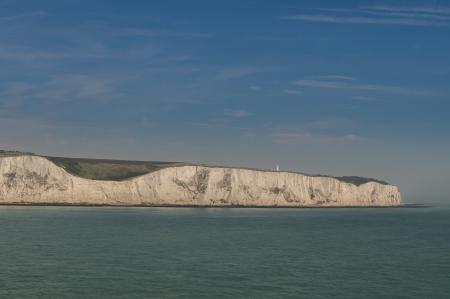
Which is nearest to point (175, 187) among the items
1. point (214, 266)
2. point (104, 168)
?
point (104, 168)

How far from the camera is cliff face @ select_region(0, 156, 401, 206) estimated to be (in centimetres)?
13262

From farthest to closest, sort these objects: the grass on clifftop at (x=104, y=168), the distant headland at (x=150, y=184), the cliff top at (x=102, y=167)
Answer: the grass on clifftop at (x=104, y=168), the cliff top at (x=102, y=167), the distant headland at (x=150, y=184)

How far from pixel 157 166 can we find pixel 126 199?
1840 cm

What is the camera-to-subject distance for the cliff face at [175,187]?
435 ft

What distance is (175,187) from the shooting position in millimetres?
153125

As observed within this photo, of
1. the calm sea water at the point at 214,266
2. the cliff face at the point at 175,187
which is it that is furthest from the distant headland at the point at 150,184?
the calm sea water at the point at 214,266

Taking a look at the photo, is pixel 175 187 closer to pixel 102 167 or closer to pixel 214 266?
pixel 102 167

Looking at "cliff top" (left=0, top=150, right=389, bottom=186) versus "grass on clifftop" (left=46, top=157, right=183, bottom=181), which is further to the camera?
"grass on clifftop" (left=46, top=157, right=183, bottom=181)

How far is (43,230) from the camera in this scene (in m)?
60.5

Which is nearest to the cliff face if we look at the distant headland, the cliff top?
the distant headland

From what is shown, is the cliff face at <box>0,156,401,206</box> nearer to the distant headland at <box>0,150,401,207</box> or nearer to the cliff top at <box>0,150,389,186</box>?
the distant headland at <box>0,150,401,207</box>

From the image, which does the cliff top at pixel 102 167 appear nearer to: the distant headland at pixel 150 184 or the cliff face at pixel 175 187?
the distant headland at pixel 150 184

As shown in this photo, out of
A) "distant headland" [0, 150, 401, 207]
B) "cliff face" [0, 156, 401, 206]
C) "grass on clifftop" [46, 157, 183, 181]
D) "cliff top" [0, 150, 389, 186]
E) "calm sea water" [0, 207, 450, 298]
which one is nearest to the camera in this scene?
"calm sea water" [0, 207, 450, 298]

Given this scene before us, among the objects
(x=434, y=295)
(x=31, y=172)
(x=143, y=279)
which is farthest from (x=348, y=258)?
(x=31, y=172)
